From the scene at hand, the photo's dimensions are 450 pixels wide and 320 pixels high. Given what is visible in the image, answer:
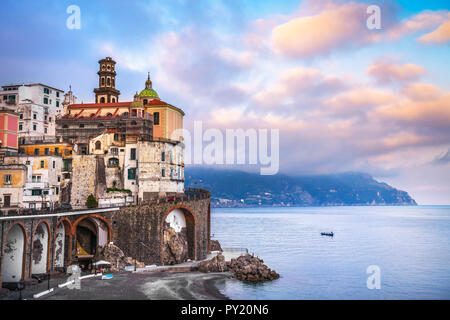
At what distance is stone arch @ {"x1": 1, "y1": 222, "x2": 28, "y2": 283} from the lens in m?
48.5

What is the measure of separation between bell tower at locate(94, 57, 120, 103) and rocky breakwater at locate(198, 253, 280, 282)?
1743 inches

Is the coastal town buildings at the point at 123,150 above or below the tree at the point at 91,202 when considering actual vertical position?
above

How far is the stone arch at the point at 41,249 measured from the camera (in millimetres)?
52938

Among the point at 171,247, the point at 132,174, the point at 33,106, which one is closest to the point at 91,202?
the point at 132,174

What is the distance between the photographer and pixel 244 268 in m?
63.2

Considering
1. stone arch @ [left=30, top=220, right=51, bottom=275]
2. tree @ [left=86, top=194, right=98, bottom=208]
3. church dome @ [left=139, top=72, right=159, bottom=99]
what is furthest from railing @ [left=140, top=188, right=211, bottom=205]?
church dome @ [left=139, top=72, right=159, bottom=99]

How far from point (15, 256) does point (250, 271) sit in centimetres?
3141

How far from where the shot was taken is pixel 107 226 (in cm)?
6309

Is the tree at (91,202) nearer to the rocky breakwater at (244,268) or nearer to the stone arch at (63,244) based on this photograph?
the stone arch at (63,244)

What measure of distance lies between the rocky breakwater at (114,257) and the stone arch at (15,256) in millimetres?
13222

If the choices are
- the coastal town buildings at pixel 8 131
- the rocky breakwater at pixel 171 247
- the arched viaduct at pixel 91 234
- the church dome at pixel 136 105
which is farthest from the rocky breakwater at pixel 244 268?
the coastal town buildings at pixel 8 131

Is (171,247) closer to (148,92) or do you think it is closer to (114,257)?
(114,257)

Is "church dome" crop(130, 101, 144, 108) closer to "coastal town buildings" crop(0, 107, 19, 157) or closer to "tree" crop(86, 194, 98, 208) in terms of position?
"tree" crop(86, 194, 98, 208)
